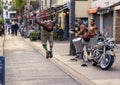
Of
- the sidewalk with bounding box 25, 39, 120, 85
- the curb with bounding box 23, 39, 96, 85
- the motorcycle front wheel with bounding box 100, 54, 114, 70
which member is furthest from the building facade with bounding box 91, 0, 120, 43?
the motorcycle front wheel with bounding box 100, 54, 114, 70

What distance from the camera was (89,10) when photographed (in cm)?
3612

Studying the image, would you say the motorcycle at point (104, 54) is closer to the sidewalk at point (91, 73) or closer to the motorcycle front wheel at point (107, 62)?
the motorcycle front wheel at point (107, 62)

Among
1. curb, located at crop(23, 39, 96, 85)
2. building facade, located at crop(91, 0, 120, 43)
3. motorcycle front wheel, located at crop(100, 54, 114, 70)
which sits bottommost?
curb, located at crop(23, 39, 96, 85)

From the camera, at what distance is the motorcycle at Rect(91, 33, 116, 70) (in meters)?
14.2

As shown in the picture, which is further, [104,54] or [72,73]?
[104,54]

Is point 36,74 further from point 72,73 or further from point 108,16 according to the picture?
point 108,16

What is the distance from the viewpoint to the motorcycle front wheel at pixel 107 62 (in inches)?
556

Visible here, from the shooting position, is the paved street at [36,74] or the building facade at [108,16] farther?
the building facade at [108,16]

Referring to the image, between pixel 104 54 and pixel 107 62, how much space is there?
1.08 feet

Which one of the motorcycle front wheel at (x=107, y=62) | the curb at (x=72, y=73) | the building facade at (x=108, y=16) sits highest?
the building facade at (x=108, y=16)

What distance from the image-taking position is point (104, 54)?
1445cm

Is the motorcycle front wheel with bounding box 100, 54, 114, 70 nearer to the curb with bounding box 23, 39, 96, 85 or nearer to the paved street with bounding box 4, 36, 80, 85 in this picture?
the curb with bounding box 23, 39, 96, 85

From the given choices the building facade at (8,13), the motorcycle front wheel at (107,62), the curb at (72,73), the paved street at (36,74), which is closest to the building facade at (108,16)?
the curb at (72,73)

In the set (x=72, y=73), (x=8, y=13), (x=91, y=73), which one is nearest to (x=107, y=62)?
(x=91, y=73)
